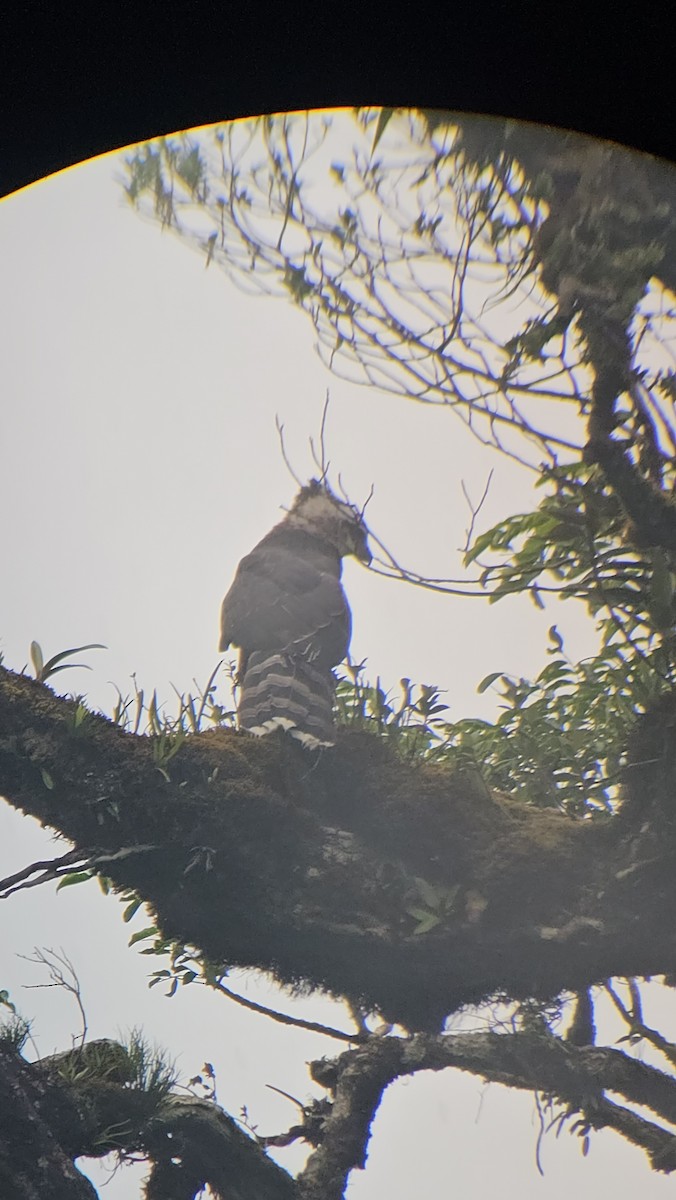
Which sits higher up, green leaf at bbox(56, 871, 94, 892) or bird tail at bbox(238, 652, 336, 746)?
bird tail at bbox(238, 652, 336, 746)

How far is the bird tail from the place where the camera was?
5.34ft

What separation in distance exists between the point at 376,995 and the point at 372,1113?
191 mm

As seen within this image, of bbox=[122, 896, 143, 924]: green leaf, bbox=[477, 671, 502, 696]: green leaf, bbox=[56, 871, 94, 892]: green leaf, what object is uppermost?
bbox=[477, 671, 502, 696]: green leaf

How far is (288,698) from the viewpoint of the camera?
1.66 metres

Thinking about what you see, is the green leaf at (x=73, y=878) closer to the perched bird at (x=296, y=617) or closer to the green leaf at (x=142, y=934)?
the green leaf at (x=142, y=934)

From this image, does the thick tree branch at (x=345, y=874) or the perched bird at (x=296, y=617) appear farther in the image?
the perched bird at (x=296, y=617)

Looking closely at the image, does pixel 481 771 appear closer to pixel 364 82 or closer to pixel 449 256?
pixel 449 256

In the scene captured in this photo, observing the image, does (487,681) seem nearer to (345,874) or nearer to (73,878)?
(345,874)

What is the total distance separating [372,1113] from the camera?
58.6 inches

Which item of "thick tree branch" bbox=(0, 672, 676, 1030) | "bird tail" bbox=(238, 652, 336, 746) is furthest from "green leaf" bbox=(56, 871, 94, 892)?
"bird tail" bbox=(238, 652, 336, 746)

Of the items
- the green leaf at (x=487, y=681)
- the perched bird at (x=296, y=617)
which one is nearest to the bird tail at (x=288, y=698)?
the perched bird at (x=296, y=617)

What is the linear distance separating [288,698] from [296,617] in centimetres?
17

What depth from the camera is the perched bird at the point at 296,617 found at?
1.65 meters

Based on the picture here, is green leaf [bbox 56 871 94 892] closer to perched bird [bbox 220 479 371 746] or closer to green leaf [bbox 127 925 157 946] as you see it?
green leaf [bbox 127 925 157 946]
